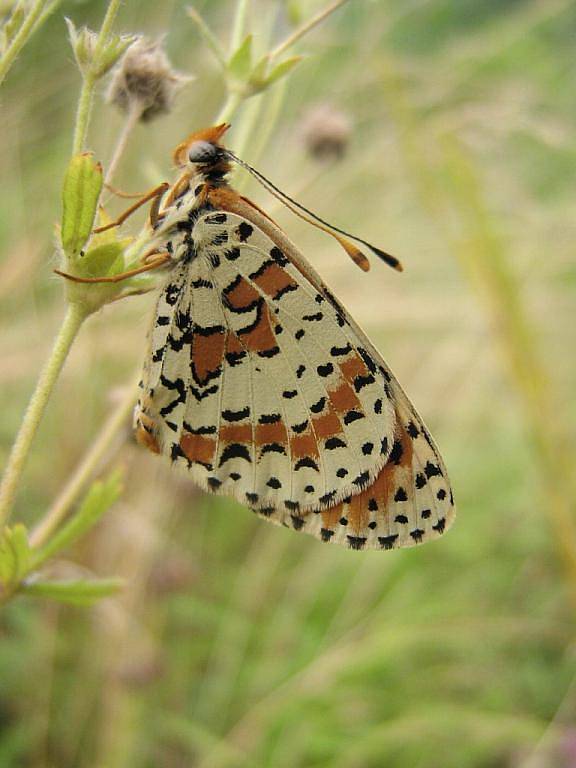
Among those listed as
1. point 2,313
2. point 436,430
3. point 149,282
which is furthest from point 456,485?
point 149,282

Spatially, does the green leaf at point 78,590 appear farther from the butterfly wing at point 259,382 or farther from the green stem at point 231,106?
the green stem at point 231,106

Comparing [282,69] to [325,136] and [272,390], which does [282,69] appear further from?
[325,136]

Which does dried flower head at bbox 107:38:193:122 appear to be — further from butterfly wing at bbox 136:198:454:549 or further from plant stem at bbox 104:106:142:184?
butterfly wing at bbox 136:198:454:549

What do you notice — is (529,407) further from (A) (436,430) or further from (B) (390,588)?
(A) (436,430)

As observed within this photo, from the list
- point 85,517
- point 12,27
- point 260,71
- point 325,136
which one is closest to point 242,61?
point 260,71

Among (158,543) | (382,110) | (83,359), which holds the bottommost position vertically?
(158,543)
